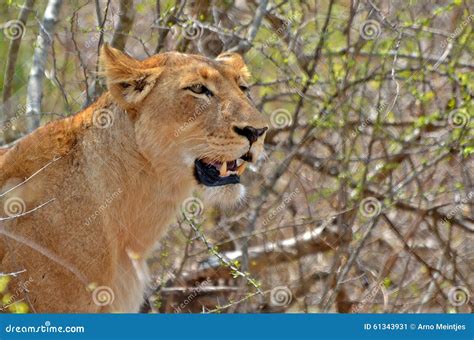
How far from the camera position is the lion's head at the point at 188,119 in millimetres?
4656

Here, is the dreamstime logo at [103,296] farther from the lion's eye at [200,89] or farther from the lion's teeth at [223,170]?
the lion's eye at [200,89]

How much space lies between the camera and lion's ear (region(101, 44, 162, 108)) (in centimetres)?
470

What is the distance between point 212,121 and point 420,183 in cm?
267

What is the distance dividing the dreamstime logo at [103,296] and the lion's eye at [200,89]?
43.7 inches

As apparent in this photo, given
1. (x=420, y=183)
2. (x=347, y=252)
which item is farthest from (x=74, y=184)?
(x=420, y=183)

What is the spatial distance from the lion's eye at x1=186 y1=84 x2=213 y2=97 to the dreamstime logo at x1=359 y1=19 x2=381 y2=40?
2367mm

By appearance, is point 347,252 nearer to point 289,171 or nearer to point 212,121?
point 289,171

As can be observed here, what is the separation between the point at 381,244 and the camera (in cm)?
741

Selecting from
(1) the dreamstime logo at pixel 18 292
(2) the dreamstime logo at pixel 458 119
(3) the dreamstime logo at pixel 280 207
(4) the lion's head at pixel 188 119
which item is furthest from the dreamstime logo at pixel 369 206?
(1) the dreamstime logo at pixel 18 292

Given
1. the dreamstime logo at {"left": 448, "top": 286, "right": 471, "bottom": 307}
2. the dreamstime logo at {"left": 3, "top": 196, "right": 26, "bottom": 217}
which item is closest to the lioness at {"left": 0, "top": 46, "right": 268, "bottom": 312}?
the dreamstime logo at {"left": 3, "top": 196, "right": 26, "bottom": 217}

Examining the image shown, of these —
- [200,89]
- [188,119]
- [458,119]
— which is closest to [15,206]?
[188,119]
